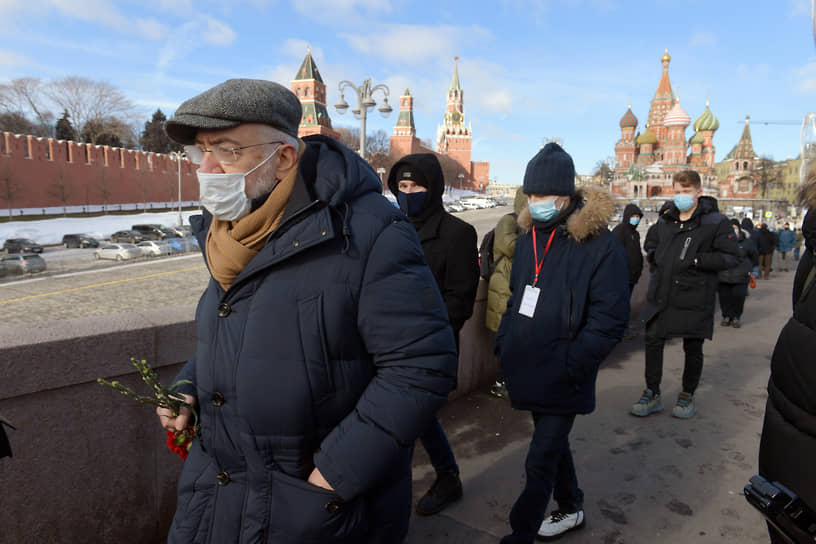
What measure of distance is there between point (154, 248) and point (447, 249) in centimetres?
3007

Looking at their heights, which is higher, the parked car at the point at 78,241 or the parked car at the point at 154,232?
the parked car at the point at 154,232

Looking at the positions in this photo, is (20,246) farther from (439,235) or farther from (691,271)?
(691,271)

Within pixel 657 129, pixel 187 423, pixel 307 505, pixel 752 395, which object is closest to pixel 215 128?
pixel 187 423

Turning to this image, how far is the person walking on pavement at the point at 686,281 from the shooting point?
397 cm

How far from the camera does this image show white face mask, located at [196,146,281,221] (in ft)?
4.69

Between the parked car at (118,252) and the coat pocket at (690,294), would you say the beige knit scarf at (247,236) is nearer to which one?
the coat pocket at (690,294)

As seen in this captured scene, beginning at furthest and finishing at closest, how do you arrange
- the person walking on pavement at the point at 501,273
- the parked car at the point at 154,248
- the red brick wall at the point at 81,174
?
the red brick wall at the point at 81,174 < the parked car at the point at 154,248 < the person walking on pavement at the point at 501,273

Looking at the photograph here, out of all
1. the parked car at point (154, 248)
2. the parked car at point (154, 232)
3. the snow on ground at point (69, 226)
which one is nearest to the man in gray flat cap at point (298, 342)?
the parked car at point (154, 248)

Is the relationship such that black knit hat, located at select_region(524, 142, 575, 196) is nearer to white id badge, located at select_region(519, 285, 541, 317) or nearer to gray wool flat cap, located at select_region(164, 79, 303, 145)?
white id badge, located at select_region(519, 285, 541, 317)

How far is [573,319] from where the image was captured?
2412 millimetres

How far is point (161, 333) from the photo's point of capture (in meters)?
2.37

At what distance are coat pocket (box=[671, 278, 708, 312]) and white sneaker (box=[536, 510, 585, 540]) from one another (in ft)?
6.64

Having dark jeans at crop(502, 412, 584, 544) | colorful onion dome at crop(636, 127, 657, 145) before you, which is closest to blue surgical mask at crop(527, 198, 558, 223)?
dark jeans at crop(502, 412, 584, 544)

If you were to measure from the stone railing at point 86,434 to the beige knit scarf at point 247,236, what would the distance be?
3.51 ft
